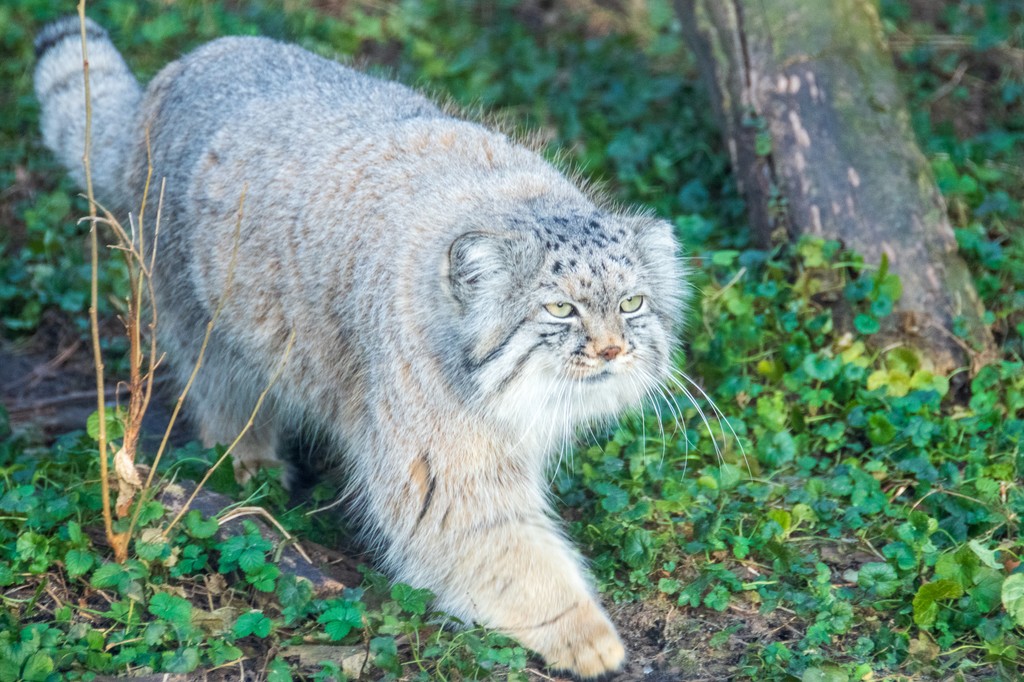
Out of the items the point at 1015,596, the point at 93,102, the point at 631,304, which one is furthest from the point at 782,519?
the point at 93,102

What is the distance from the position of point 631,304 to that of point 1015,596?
1479 mm

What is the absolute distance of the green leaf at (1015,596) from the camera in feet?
11.4

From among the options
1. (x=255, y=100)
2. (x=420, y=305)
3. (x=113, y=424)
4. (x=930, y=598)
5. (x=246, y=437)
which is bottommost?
(x=246, y=437)

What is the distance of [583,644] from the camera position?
363 cm


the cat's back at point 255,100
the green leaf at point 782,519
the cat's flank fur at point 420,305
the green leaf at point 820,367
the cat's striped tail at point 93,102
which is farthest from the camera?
the cat's striped tail at point 93,102

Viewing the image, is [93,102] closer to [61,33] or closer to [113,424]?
[61,33]

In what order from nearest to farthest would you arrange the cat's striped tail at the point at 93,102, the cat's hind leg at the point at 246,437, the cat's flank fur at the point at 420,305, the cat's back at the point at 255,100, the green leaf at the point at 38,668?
the green leaf at the point at 38,668, the cat's flank fur at the point at 420,305, the cat's back at the point at 255,100, the cat's hind leg at the point at 246,437, the cat's striped tail at the point at 93,102

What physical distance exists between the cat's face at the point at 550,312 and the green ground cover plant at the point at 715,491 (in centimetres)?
41

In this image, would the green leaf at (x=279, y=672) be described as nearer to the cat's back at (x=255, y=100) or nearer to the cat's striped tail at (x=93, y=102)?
the cat's back at (x=255, y=100)

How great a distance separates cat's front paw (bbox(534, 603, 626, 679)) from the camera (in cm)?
363

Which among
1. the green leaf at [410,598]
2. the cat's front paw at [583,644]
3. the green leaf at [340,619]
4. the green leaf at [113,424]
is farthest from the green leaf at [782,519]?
the green leaf at [113,424]

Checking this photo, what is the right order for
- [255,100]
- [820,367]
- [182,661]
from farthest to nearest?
[820,367], [255,100], [182,661]

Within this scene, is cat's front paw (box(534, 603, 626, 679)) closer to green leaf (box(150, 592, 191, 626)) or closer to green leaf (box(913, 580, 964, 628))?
green leaf (box(913, 580, 964, 628))

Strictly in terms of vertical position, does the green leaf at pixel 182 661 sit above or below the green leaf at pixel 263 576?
below
